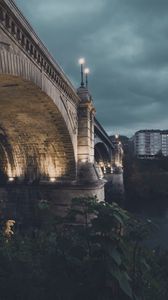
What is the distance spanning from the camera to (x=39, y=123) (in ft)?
54.7

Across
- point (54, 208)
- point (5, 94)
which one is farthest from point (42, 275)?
point (54, 208)

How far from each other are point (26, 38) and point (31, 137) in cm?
925

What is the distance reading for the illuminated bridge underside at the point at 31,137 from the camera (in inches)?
531

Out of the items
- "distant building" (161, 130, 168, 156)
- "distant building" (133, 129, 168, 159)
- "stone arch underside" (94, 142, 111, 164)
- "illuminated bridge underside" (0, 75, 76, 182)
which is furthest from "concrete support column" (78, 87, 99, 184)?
"distant building" (161, 130, 168, 156)

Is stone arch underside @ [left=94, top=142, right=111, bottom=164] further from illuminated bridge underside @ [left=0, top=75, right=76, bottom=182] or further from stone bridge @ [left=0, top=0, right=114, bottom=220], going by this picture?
illuminated bridge underside @ [left=0, top=75, right=76, bottom=182]

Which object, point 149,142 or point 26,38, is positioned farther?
point 149,142

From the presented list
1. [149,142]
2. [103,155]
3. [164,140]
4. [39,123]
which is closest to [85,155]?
[39,123]

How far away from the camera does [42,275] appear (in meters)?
5.09

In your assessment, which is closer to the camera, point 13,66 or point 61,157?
point 13,66

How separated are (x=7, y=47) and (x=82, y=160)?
12.0 m

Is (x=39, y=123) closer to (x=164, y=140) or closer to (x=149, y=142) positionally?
(x=149, y=142)

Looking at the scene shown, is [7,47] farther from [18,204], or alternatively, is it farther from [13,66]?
[18,204]

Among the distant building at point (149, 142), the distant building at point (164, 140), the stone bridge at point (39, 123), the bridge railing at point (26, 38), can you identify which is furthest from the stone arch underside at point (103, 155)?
the distant building at point (164, 140)

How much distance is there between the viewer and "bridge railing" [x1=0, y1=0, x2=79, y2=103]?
8386 mm
